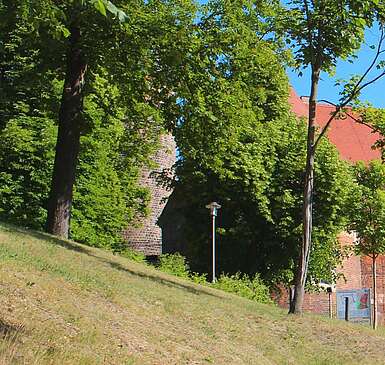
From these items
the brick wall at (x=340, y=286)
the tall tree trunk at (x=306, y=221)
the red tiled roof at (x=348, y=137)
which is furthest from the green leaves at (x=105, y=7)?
the red tiled roof at (x=348, y=137)

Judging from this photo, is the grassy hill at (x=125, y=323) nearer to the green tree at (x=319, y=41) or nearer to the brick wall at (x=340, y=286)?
the green tree at (x=319, y=41)

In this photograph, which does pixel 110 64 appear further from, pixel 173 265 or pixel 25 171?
pixel 173 265

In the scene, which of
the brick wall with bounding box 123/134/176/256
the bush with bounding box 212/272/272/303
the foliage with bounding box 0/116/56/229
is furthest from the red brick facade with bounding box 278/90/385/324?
the foliage with bounding box 0/116/56/229

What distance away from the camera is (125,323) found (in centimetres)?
836

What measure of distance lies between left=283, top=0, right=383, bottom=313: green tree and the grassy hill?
7.03 ft

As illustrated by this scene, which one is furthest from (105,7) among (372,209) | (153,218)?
(153,218)

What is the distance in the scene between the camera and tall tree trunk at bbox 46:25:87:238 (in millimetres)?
15445

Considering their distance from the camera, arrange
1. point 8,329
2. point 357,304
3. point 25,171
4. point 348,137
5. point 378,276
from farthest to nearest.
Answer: point 348,137, point 378,276, point 357,304, point 25,171, point 8,329

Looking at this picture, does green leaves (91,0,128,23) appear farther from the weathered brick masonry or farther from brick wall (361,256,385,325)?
brick wall (361,256,385,325)

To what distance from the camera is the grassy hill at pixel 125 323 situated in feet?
21.5

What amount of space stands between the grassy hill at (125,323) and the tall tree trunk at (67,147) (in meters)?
1.30

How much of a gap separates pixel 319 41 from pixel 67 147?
6290mm

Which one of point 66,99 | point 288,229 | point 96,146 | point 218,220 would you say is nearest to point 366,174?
point 288,229

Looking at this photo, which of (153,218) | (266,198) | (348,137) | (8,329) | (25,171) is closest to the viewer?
(8,329)
